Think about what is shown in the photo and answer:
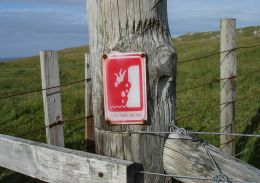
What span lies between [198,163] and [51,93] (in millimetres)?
2268

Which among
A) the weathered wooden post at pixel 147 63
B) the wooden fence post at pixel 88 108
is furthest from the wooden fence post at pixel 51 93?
the weathered wooden post at pixel 147 63

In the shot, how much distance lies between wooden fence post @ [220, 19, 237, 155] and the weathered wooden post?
9.71ft

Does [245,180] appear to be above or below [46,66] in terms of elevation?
below

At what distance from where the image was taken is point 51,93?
13.2 ft

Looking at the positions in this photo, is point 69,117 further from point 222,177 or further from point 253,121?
point 222,177

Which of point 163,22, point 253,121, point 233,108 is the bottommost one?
point 253,121

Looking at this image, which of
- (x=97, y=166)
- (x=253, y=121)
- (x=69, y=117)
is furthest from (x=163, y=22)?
(x=69, y=117)

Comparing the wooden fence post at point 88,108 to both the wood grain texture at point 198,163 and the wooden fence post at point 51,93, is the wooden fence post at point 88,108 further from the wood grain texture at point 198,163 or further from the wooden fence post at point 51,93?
the wood grain texture at point 198,163

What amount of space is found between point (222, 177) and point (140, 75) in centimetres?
61

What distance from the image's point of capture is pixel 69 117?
8438 millimetres

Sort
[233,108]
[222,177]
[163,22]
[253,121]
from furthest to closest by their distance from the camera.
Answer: [253,121], [233,108], [163,22], [222,177]

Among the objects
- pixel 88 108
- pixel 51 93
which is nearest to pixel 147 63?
pixel 51 93

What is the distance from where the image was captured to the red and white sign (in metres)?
2.03

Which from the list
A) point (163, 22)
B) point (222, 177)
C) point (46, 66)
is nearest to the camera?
point (222, 177)
